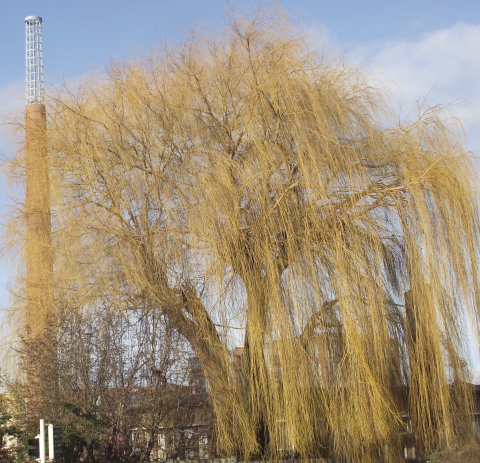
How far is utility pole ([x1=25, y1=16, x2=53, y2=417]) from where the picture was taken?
340 inches

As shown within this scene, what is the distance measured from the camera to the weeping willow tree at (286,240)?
300 inches

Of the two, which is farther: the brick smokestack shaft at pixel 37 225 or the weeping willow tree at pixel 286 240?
the brick smokestack shaft at pixel 37 225

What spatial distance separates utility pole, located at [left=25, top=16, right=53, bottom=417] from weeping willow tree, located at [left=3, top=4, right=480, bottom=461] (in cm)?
25

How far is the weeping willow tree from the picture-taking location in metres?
7.62

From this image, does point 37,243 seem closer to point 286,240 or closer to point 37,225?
point 37,225

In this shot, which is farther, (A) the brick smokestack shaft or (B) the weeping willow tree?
(A) the brick smokestack shaft

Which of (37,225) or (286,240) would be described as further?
(37,225)

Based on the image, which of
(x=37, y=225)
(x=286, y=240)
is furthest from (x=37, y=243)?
(x=286, y=240)

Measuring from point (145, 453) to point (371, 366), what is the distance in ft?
12.6

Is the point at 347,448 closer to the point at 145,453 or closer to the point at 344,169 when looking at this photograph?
the point at 145,453

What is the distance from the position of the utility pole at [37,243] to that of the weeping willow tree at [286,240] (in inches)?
9.7

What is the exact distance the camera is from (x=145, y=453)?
28.9ft

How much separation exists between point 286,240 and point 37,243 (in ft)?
12.7

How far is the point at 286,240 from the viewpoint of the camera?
26.4 feet
